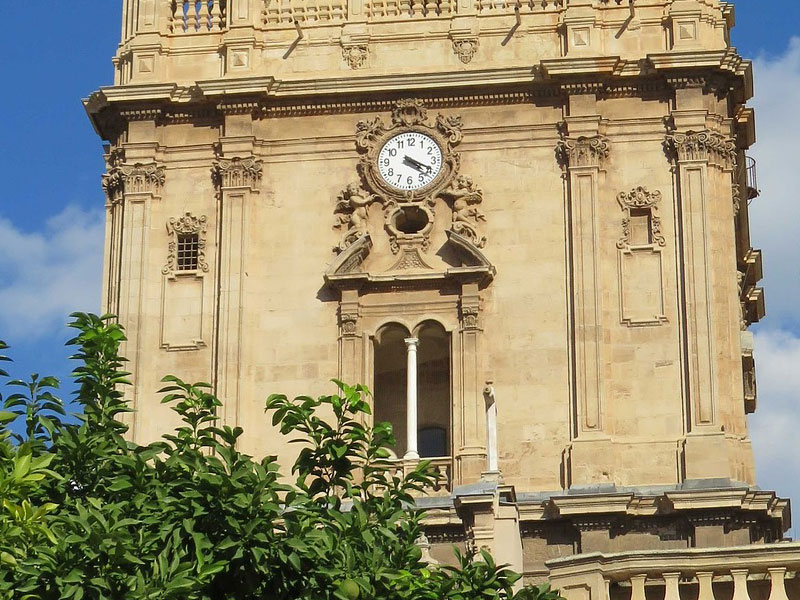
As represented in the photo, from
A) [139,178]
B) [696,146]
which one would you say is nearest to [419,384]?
[139,178]

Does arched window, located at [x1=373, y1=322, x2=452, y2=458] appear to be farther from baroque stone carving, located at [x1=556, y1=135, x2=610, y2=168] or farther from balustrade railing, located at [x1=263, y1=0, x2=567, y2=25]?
balustrade railing, located at [x1=263, y1=0, x2=567, y2=25]

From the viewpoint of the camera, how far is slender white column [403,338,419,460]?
4575 centimetres

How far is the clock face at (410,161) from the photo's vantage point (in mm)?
47750

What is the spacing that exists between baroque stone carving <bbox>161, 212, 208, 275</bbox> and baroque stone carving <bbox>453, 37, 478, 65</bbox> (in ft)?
18.3

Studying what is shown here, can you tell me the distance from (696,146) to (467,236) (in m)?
4.41

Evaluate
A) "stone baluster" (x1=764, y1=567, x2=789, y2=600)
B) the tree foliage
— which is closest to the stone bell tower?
the tree foliage

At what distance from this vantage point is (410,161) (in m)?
47.9

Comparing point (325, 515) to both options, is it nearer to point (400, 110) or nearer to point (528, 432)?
point (528, 432)

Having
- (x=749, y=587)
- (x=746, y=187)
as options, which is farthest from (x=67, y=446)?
(x=746, y=187)

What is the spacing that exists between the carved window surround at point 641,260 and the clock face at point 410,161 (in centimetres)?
347

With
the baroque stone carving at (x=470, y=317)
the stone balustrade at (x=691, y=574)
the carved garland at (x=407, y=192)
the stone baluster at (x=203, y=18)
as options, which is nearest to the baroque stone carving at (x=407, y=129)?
the carved garland at (x=407, y=192)

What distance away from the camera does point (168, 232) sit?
158ft

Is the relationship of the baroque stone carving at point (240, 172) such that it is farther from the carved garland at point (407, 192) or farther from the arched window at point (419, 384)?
the arched window at point (419, 384)

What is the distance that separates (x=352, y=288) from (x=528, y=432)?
4196 millimetres
